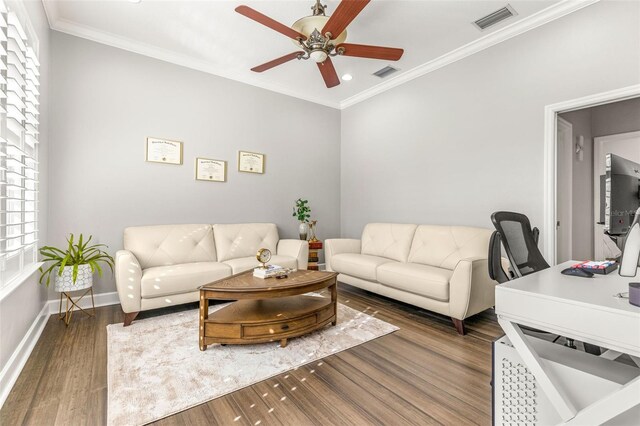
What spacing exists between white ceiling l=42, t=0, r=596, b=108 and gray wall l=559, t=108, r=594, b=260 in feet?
5.44

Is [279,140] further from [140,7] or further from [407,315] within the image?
[407,315]

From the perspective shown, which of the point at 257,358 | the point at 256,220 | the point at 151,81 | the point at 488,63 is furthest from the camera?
the point at 256,220

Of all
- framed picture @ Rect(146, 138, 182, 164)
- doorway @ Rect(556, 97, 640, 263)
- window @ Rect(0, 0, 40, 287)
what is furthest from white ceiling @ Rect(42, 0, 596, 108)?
doorway @ Rect(556, 97, 640, 263)

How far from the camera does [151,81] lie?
3676 mm

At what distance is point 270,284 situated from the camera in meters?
2.46

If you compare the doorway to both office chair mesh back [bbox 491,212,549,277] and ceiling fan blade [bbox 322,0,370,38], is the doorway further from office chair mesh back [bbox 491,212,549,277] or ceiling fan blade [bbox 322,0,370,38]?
ceiling fan blade [bbox 322,0,370,38]

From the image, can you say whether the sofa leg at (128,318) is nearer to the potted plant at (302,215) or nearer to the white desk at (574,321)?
the potted plant at (302,215)

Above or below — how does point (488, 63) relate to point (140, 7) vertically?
below

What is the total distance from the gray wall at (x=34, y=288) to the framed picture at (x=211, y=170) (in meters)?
1.51

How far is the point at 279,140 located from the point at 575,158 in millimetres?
4081

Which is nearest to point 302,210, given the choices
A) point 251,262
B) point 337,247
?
point 337,247

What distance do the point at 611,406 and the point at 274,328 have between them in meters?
1.92

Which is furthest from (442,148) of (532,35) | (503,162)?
(532,35)

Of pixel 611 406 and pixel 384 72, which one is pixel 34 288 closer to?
pixel 611 406
